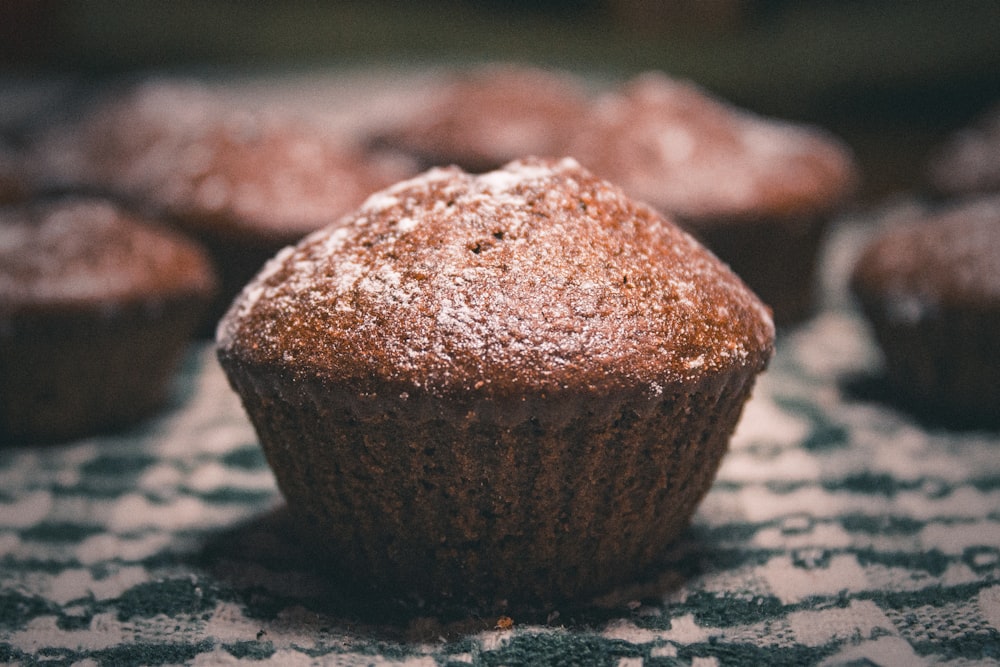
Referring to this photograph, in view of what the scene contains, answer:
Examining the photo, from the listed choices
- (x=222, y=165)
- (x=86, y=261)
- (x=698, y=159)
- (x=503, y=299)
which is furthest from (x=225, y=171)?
(x=503, y=299)

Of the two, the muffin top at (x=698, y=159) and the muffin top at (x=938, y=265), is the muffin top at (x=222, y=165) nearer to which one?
the muffin top at (x=698, y=159)

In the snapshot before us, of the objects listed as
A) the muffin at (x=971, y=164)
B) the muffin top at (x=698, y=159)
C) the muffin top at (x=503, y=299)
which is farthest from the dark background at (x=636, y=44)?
the muffin top at (x=503, y=299)

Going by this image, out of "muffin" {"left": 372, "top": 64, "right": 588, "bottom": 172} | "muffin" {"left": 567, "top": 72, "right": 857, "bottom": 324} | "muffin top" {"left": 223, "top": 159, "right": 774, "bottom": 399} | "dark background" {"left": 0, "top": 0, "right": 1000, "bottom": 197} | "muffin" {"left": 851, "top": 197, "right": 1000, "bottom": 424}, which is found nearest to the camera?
"muffin top" {"left": 223, "top": 159, "right": 774, "bottom": 399}

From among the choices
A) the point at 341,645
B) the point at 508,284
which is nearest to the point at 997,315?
the point at 508,284

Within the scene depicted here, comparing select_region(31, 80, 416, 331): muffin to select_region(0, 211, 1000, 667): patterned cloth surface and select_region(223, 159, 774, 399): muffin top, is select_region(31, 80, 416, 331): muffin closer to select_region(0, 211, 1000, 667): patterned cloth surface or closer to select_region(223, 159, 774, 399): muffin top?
select_region(0, 211, 1000, 667): patterned cloth surface

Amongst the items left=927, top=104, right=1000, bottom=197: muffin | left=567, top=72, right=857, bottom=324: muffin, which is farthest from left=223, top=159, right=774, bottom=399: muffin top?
left=927, top=104, right=1000, bottom=197: muffin

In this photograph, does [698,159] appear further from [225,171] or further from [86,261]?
[86,261]

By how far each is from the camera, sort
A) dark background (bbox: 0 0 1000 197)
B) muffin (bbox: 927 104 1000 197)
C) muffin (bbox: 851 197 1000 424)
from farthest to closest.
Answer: dark background (bbox: 0 0 1000 197) → muffin (bbox: 927 104 1000 197) → muffin (bbox: 851 197 1000 424)

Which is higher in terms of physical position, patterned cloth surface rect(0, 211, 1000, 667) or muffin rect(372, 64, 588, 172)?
muffin rect(372, 64, 588, 172)
